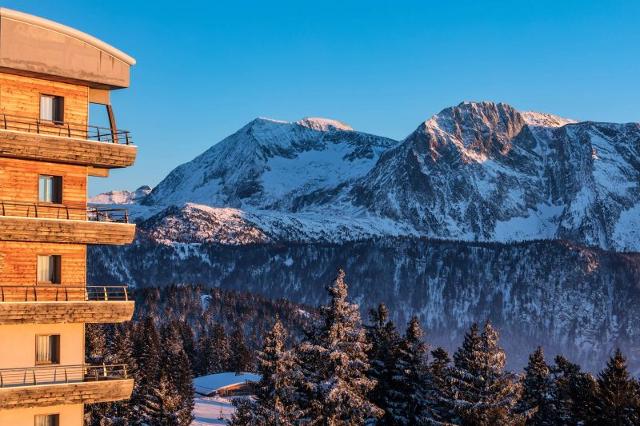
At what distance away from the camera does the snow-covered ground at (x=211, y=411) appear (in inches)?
5576

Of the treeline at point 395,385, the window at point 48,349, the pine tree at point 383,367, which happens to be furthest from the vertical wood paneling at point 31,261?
the pine tree at point 383,367

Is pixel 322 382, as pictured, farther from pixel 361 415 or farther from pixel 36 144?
pixel 36 144

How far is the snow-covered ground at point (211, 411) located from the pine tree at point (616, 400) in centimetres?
7228

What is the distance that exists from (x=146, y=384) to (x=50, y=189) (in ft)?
210

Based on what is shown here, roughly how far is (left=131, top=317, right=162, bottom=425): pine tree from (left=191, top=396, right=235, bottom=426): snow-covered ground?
10.6 meters

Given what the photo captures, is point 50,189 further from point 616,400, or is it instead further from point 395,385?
point 616,400

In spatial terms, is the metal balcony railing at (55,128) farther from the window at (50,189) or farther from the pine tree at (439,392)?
the pine tree at (439,392)

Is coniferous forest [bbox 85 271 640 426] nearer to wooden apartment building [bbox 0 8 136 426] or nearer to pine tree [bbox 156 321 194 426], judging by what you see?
pine tree [bbox 156 321 194 426]

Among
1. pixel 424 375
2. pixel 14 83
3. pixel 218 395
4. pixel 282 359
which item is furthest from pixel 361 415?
pixel 218 395

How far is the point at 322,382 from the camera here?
200ft

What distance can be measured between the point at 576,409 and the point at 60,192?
4471 centimetres

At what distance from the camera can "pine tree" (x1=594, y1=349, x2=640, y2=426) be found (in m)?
67.9

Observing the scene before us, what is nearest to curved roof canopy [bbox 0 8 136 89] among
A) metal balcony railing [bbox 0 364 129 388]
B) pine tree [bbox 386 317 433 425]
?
metal balcony railing [bbox 0 364 129 388]

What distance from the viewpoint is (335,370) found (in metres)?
61.3
